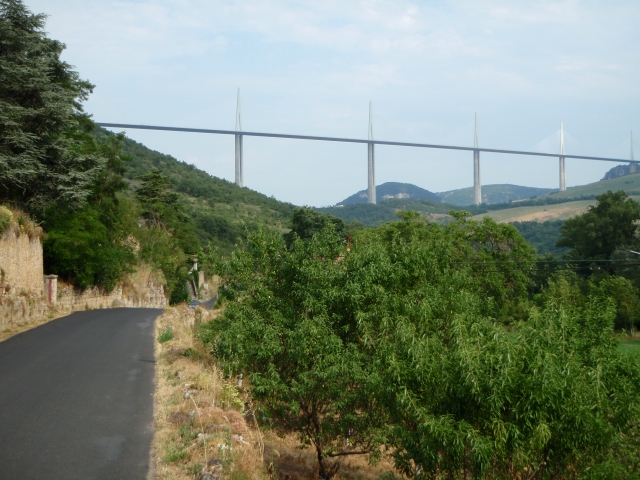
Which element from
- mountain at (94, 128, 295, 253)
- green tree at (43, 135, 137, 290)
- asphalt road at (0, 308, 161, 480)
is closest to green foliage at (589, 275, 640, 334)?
green tree at (43, 135, 137, 290)

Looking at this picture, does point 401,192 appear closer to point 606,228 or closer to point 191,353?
point 606,228

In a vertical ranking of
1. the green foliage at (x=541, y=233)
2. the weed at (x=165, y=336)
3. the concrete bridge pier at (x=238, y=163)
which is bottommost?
the weed at (x=165, y=336)

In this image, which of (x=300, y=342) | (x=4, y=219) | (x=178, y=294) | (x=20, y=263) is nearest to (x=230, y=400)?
(x=300, y=342)

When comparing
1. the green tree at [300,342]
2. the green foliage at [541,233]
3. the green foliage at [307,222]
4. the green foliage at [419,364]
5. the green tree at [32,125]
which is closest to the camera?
the green foliage at [419,364]

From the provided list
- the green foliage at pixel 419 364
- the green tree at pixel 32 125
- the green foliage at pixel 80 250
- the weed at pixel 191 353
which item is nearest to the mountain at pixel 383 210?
the green foliage at pixel 80 250

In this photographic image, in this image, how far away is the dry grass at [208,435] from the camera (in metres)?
7.44

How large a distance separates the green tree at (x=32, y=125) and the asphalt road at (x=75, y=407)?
7758 millimetres

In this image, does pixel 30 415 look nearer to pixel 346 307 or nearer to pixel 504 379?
pixel 346 307

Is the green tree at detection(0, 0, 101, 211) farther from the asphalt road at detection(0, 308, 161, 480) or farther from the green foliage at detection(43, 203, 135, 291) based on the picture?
the asphalt road at detection(0, 308, 161, 480)

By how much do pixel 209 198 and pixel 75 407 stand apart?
80301 mm

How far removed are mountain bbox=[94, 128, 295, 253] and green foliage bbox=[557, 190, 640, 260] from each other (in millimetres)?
30603

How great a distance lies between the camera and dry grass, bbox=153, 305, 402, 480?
7.44m

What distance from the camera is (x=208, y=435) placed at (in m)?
8.34

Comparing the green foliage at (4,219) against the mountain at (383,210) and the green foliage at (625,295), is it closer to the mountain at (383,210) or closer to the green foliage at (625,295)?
the green foliage at (625,295)
